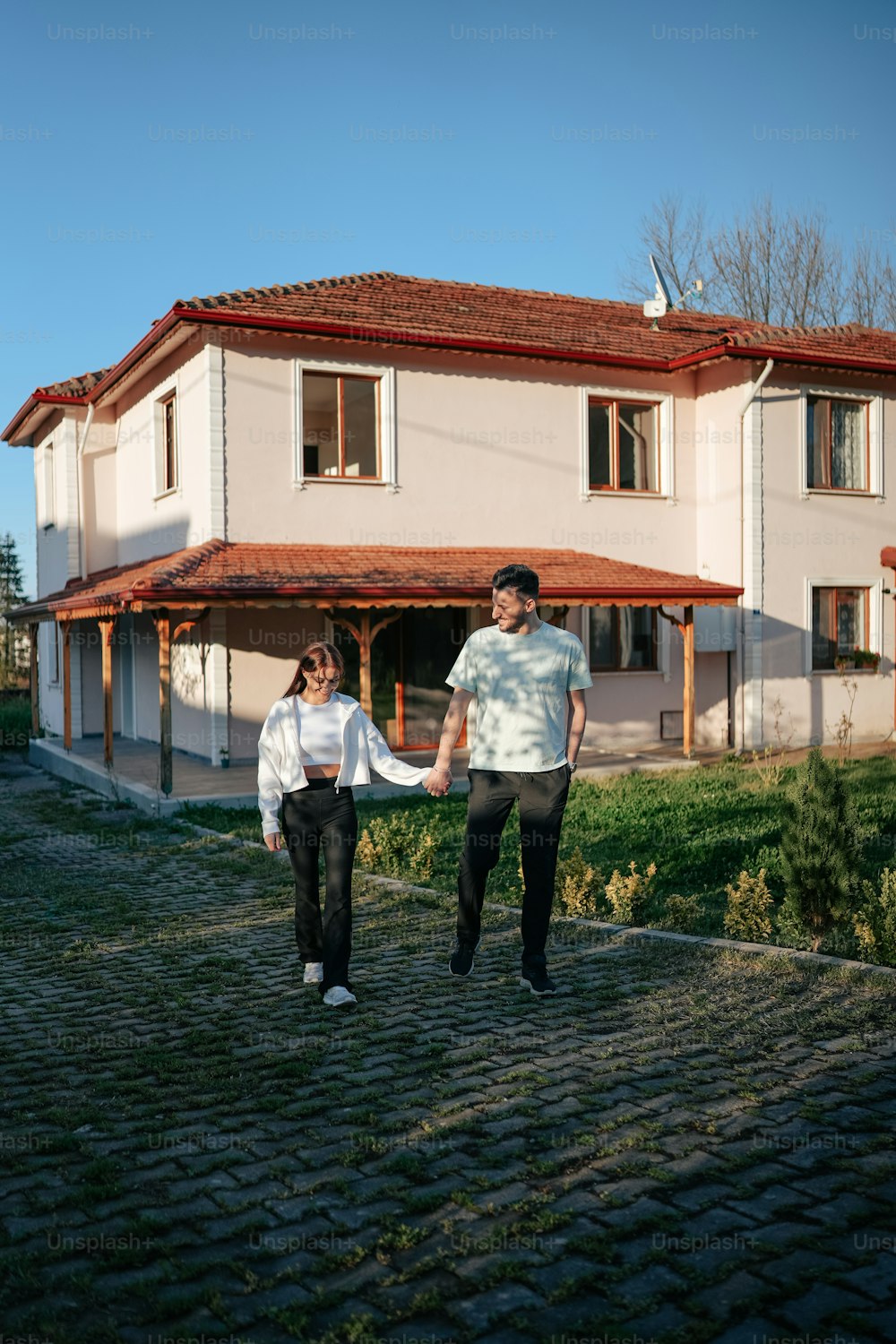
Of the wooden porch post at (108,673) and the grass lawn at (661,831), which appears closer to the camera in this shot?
the grass lawn at (661,831)

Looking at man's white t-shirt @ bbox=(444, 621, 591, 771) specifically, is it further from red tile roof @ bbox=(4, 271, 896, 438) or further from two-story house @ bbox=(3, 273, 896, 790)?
red tile roof @ bbox=(4, 271, 896, 438)

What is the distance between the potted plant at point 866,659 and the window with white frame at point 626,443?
4.16m

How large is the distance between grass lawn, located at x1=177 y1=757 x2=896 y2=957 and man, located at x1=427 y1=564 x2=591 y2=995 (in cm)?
191

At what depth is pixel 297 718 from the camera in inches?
238

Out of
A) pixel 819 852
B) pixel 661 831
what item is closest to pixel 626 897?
pixel 819 852

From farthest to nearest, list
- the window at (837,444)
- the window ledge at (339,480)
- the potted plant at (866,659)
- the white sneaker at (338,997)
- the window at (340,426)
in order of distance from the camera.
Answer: the potted plant at (866,659) < the window at (837,444) < the window at (340,426) < the window ledge at (339,480) < the white sneaker at (338,997)

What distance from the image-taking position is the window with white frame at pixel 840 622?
790 inches

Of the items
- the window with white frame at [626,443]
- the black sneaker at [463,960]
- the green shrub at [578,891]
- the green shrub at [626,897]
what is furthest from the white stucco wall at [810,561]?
the black sneaker at [463,960]

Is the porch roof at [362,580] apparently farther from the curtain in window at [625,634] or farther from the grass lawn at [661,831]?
the grass lawn at [661,831]

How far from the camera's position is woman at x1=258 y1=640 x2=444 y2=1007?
5.98m

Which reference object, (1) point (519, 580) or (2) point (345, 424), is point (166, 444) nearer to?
(2) point (345, 424)

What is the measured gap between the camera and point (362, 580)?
15.2 m

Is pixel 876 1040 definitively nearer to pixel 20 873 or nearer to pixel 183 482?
pixel 20 873

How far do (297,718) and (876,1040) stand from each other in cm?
302
